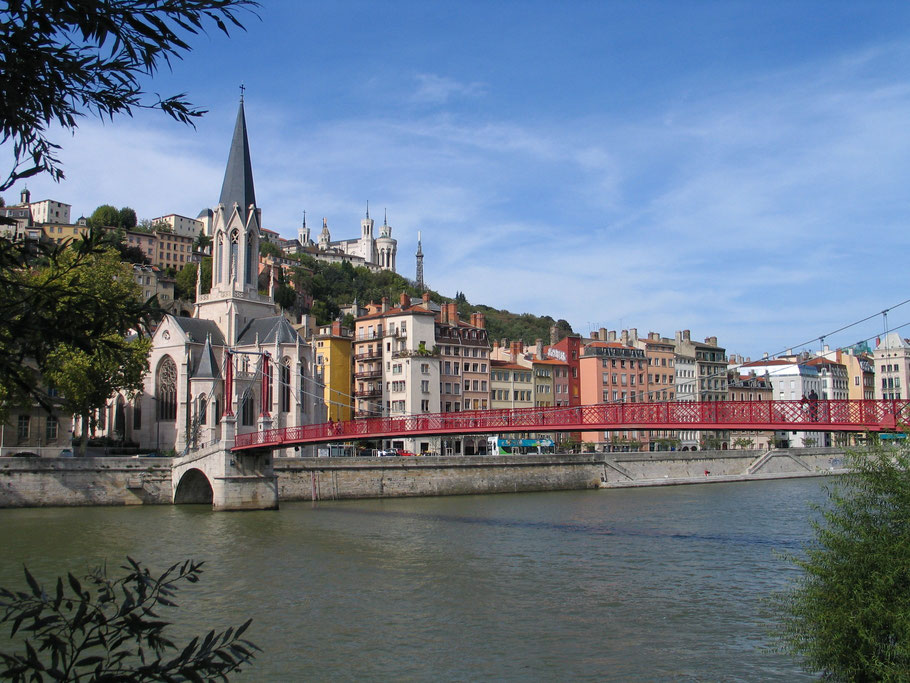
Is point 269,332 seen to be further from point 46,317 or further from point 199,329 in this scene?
point 46,317

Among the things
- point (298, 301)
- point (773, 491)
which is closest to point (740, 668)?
point (773, 491)

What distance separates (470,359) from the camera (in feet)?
220

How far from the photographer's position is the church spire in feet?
198

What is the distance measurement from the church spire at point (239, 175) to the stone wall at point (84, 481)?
81.3ft

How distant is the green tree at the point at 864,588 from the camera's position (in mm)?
10461

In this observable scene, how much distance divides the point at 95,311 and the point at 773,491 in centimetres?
5136

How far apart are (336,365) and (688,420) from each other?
44.4 metres

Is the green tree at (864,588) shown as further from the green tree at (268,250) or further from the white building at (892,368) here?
the green tree at (268,250)

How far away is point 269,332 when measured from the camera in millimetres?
55562

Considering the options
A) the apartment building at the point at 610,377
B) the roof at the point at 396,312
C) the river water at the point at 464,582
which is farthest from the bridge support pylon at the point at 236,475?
the apartment building at the point at 610,377

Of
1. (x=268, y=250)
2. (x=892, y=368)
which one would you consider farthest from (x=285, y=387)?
(x=268, y=250)

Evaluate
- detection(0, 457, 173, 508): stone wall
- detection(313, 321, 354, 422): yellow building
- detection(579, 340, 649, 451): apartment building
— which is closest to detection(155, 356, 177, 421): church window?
detection(0, 457, 173, 508): stone wall

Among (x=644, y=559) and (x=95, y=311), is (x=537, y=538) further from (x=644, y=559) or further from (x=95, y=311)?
(x=95, y=311)

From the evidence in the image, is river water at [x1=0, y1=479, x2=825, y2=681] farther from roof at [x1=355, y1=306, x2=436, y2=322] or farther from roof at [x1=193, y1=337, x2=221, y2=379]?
roof at [x1=355, y1=306, x2=436, y2=322]
